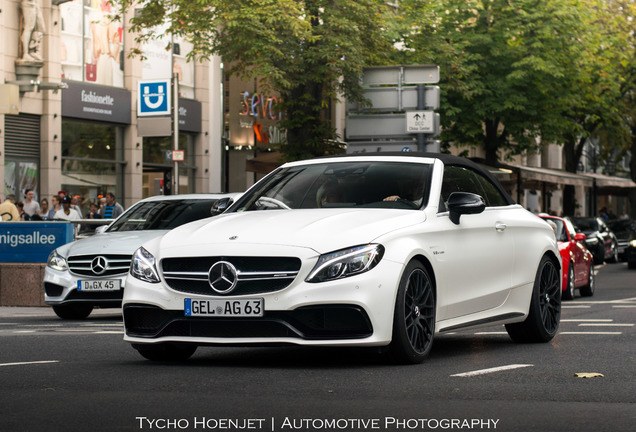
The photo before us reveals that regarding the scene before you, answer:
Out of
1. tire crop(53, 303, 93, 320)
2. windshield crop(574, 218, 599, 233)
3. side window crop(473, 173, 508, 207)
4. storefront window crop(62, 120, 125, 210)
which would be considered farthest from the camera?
windshield crop(574, 218, 599, 233)

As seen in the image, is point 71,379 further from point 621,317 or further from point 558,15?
point 558,15

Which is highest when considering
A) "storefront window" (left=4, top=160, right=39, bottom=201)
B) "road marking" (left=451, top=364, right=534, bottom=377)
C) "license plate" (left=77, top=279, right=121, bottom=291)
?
"storefront window" (left=4, top=160, right=39, bottom=201)

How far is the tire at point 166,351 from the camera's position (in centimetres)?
887

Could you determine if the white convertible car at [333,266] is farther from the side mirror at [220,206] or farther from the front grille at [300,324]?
the side mirror at [220,206]

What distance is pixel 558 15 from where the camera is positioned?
3494 centimetres

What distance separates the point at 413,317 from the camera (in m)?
8.55

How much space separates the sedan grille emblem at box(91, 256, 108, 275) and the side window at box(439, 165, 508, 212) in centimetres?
612

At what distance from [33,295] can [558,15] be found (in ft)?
66.7

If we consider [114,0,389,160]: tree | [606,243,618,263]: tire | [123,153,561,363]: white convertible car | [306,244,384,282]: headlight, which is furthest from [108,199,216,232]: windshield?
[606,243,618,263]: tire

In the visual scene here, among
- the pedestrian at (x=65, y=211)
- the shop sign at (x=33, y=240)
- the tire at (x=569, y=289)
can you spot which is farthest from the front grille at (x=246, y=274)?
the pedestrian at (x=65, y=211)

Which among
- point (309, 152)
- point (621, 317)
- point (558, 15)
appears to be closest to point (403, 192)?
point (621, 317)

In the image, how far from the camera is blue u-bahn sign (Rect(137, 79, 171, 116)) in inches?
1072

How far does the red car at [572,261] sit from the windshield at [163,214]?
6529 mm

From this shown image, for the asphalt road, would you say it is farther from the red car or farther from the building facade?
the building facade
